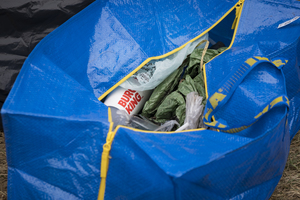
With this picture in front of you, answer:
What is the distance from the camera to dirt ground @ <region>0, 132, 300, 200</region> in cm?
120

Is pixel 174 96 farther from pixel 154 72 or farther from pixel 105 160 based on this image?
pixel 105 160

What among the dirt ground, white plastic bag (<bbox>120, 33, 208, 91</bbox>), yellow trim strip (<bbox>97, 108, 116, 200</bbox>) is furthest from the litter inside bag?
the dirt ground

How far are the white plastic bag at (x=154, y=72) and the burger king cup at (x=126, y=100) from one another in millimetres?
45

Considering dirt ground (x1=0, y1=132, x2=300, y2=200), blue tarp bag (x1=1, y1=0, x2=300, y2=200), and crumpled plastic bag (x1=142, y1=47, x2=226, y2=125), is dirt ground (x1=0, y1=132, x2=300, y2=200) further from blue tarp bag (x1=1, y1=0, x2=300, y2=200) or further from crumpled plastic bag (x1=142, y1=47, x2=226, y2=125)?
crumpled plastic bag (x1=142, y1=47, x2=226, y2=125)

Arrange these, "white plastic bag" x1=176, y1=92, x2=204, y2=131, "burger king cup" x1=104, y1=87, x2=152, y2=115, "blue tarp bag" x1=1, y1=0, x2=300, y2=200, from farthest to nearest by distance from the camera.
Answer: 1. "burger king cup" x1=104, y1=87, x2=152, y2=115
2. "white plastic bag" x1=176, y1=92, x2=204, y2=131
3. "blue tarp bag" x1=1, y1=0, x2=300, y2=200

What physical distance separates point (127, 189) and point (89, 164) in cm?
14

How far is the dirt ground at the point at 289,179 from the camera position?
47.1 inches

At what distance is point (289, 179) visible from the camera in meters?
1.25

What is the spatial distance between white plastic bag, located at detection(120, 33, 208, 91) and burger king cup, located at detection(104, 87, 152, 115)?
5 cm

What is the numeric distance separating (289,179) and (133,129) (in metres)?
0.88

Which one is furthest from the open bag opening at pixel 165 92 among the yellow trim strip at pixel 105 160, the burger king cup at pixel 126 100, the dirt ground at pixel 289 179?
the dirt ground at pixel 289 179

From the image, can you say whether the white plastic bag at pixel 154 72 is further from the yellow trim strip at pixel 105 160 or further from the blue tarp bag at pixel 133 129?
the yellow trim strip at pixel 105 160

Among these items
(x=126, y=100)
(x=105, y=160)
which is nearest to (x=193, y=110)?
(x=126, y=100)

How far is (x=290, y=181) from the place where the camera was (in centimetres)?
124
